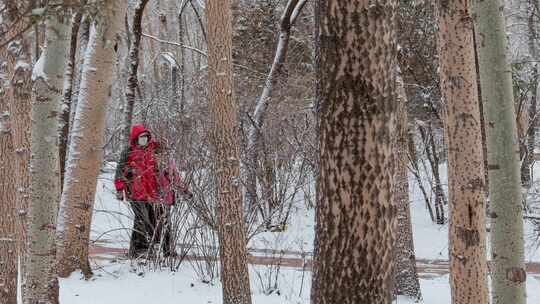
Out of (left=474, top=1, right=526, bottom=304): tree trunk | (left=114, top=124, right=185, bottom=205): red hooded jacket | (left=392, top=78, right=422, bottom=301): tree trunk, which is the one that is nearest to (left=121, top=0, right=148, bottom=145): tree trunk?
(left=114, top=124, right=185, bottom=205): red hooded jacket

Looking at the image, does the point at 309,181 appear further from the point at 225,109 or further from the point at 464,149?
the point at 464,149

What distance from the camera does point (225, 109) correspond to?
6215mm

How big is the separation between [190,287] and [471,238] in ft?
11.8

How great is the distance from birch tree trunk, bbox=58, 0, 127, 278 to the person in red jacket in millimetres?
695

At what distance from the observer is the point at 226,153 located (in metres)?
6.24

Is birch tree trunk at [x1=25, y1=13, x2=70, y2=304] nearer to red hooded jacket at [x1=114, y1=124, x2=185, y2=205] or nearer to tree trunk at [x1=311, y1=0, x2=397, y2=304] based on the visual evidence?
tree trunk at [x1=311, y1=0, x2=397, y2=304]

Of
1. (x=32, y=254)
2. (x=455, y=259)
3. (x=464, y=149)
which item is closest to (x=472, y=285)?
(x=455, y=259)

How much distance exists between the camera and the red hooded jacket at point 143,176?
25.0 ft

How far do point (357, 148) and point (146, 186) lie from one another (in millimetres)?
5243

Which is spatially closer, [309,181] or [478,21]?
[478,21]

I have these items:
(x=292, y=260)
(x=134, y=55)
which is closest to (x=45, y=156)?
(x=292, y=260)

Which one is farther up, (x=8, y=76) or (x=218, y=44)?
(x=218, y=44)

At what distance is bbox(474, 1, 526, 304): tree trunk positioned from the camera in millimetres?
3738

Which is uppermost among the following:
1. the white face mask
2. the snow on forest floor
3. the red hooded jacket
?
the white face mask
